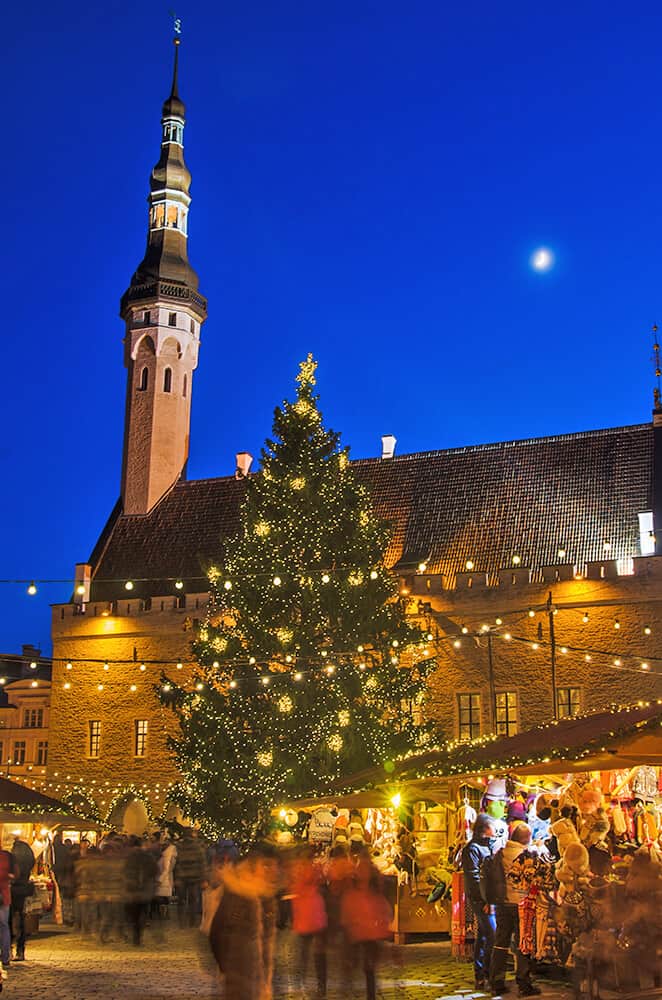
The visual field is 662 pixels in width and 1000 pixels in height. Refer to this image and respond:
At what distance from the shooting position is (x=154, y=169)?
1673 inches

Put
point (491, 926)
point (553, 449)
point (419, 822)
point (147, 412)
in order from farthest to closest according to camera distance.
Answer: point (147, 412) < point (553, 449) < point (419, 822) < point (491, 926)

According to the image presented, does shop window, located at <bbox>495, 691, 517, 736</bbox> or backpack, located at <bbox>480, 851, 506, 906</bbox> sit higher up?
shop window, located at <bbox>495, 691, 517, 736</bbox>

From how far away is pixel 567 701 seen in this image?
2955cm

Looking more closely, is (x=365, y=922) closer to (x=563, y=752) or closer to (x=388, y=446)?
(x=563, y=752)

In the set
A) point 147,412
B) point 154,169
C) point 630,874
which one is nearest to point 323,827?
point 630,874

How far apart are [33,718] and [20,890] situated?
26585mm

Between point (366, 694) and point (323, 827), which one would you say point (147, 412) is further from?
point (323, 827)

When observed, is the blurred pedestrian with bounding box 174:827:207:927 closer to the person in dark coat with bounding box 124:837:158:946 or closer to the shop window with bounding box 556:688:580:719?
the person in dark coat with bounding box 124:837:158:946

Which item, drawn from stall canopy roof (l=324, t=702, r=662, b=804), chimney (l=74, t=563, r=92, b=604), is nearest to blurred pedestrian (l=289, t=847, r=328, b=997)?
stall canopy roof (l=324, t=702, r=662, b=804)

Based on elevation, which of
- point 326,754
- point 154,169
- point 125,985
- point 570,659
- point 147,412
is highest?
point 154,169

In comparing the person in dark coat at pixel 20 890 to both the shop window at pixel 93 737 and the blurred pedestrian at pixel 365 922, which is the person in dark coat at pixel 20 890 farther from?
the shop window at pixel 93 737

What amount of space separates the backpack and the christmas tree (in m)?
11.5

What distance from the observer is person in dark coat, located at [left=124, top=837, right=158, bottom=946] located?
15430 millimetres

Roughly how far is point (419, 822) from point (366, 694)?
606cm
